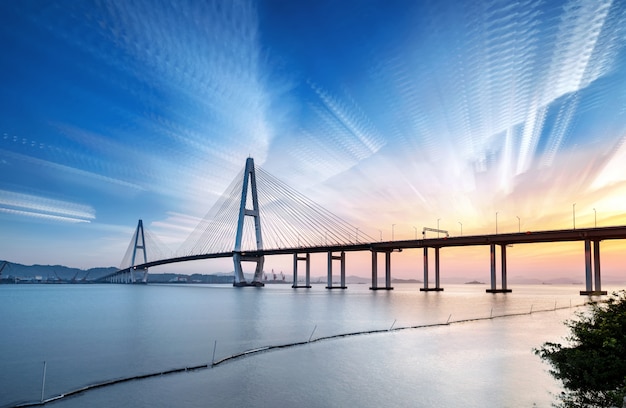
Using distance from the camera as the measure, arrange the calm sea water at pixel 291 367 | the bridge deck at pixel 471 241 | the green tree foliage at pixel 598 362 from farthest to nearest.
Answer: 1. the bridge deck at pixel 471 241
2. the calm sea water at pixel 291 367
3. the green tree foliage at pixel 598 362

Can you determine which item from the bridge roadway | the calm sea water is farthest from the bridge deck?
the calm sea water

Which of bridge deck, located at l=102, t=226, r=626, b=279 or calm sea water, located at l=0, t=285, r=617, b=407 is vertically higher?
bridge deck, located at l=102, t=226, r=626, b=279

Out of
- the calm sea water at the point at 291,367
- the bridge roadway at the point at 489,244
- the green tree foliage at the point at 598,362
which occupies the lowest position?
the calm sea water at the point at 291,367

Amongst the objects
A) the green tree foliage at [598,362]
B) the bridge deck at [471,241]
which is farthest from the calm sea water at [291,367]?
the bridge deck at [471,241]

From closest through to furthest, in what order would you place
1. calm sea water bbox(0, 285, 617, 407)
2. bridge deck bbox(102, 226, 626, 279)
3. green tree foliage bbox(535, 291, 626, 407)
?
green tree foliage bbox(535, 291, 626, 407) → calm sea water bbox(0, 285, 617, 407) → bridge deck bbox(102, 226, 626, 279)

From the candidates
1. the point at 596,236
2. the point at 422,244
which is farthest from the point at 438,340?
the point at 422,244

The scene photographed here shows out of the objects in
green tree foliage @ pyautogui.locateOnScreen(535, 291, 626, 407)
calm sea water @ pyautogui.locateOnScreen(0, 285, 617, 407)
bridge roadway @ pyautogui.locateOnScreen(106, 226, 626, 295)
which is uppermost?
bridge roadway @ pyautogui.locateOnScreen(106, 226, 626, 295)

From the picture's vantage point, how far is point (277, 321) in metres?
51.2

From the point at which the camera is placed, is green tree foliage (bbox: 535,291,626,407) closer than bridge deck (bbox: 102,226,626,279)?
Yes

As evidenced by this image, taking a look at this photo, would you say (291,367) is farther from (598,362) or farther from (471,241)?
(471,241)

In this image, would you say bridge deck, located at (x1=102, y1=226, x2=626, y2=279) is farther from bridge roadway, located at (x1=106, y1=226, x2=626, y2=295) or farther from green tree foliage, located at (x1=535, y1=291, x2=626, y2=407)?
green tree foliage, located at (x1=535, y1=291, x2=626, y2=407)

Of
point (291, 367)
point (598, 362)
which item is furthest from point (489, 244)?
point (598, 362)

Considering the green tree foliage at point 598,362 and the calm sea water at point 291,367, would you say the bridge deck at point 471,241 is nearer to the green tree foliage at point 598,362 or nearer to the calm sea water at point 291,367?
the calm sea water at point 291,367

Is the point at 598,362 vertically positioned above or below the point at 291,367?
above
